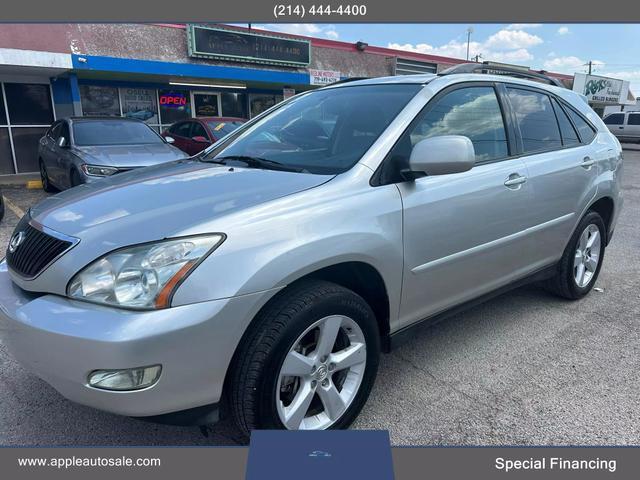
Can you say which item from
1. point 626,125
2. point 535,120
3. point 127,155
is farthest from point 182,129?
point 626,125

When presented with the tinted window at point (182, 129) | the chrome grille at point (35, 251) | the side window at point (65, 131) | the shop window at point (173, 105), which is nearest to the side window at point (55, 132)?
the side window at point (65, 131)

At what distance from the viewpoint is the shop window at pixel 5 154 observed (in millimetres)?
12090

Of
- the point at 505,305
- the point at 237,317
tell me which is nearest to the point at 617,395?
the point at 505,305

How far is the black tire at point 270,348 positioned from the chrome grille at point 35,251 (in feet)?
2.83

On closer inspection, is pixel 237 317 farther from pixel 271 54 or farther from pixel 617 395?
pixel 271 54

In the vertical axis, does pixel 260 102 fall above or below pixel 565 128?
below

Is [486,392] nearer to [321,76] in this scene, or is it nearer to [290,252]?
[290,252]

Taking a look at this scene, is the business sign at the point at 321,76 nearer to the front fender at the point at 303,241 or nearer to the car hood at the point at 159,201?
the car hood at the point at 159,201

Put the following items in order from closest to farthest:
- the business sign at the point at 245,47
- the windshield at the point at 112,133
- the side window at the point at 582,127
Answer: the side window at the point at 582,127
the windshield at the point at 112,133
the business sign at the point at 245,47

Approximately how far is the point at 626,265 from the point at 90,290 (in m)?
5.26

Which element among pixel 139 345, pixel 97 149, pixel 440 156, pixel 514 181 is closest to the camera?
pixel 139 345

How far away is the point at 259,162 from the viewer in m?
2.72

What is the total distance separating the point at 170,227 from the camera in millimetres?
1905

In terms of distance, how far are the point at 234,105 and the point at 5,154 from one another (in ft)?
22.2
